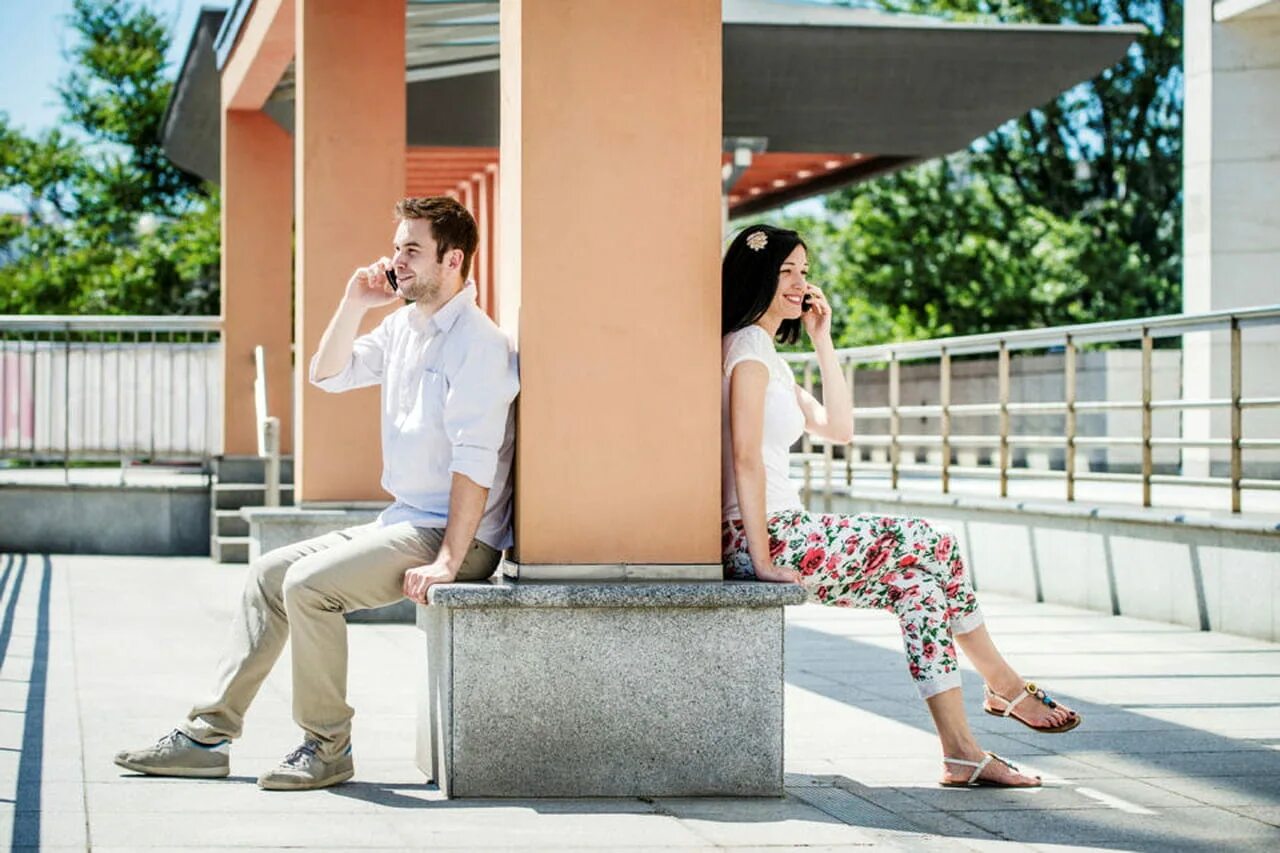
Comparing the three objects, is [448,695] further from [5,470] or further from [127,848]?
[5,470]

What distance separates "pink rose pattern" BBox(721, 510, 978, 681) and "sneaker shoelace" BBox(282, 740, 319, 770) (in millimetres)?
1374

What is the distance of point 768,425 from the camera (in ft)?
19.0

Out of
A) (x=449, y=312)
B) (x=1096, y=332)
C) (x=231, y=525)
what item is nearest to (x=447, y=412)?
(x=449, y=312)

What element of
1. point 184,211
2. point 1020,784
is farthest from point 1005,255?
point 1020,784

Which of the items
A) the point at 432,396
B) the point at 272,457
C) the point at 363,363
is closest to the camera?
the point at 432,396

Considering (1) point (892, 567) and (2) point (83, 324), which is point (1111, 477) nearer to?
(1) point (892, 567)

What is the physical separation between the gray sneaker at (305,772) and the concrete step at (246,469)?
410 inches

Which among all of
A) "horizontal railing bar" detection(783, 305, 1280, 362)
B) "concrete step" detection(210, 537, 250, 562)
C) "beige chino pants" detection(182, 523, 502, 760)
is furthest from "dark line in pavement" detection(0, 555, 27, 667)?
"horizontal railing bar" detection(783, 305, 1280, 362)

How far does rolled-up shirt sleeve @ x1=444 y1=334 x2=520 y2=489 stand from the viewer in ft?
17.5

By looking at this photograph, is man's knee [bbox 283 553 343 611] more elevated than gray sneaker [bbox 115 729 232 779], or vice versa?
man's knee [bbox 283 553 343 611]

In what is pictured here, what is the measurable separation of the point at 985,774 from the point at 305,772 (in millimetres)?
2073

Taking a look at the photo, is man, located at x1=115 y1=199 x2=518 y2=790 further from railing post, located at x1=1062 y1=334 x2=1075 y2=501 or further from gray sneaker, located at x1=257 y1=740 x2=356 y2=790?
railing post, located at x1=1062 y1=334 x2=1075 y2=501

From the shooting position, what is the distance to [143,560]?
49.5 ft

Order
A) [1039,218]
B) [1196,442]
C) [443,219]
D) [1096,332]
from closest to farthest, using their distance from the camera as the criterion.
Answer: [443,219] < [1196,442] < [1096,332] < [1039,218]
